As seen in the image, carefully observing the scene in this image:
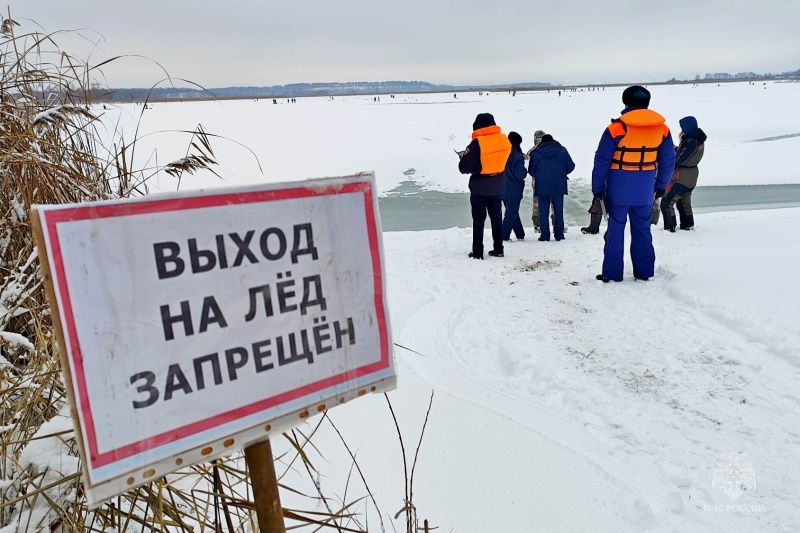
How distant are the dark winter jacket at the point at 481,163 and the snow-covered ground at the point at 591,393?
89 cm

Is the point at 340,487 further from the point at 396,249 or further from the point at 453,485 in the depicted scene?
the point at 396,249

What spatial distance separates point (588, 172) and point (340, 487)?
13407 millimetres

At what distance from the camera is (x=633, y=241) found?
4.91m

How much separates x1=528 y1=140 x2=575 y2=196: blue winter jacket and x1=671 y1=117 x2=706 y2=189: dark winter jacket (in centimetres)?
144

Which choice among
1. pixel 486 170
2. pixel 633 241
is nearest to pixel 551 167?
pixel 486 170

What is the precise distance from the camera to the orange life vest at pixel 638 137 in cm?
443

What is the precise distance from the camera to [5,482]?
147 centimetres

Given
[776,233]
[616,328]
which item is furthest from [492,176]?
[776,233]

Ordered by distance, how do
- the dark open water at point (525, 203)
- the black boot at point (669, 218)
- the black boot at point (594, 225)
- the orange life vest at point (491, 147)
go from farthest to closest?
the dark open water at point (525, 203)
the black boot at point (594, 225)
the black boot at point (669, 218)
the orange life vest at point (491, 147)

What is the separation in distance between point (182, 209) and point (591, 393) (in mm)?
2656

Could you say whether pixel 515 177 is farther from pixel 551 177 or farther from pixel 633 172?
pixel 633 172

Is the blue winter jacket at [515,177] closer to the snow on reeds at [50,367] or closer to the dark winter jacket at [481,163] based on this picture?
the dark winter jacket at [481,163]

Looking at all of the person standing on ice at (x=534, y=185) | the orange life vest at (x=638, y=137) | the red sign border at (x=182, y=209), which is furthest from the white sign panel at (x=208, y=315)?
the person standing on ice at (x=534, y=185)

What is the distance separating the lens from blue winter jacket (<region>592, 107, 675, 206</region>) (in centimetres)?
462
